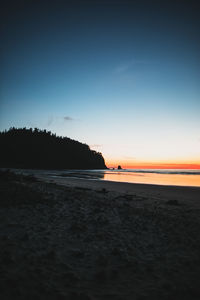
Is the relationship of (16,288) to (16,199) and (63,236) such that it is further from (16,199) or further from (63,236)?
(16,199)

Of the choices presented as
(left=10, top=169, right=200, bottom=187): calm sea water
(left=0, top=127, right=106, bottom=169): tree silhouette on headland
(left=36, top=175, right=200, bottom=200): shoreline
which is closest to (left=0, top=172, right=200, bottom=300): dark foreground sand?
(left=36, top=175, right=200, bottom=200): shoreline

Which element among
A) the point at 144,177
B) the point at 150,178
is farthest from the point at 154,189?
the point at 144,177

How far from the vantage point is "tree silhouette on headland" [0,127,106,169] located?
331 feet

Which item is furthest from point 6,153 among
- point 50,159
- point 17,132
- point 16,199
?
point 16,199

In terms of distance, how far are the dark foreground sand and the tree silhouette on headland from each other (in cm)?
9004

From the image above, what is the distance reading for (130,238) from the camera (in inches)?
181

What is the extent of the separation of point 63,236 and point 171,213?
522cm

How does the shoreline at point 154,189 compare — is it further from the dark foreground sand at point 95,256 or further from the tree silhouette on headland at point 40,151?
the tree silhouette on headland at point 40,151

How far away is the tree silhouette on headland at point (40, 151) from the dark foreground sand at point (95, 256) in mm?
90041

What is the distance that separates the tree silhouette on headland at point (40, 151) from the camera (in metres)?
101

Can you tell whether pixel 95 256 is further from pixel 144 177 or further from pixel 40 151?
pixel 40 151

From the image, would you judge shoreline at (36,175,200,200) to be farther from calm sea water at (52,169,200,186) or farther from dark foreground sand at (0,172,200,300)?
dark foreground sand at (0,172,200,300)

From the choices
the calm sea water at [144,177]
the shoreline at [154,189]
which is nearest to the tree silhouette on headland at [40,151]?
the calm sea water at [144,177]

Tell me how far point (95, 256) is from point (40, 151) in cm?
11927
